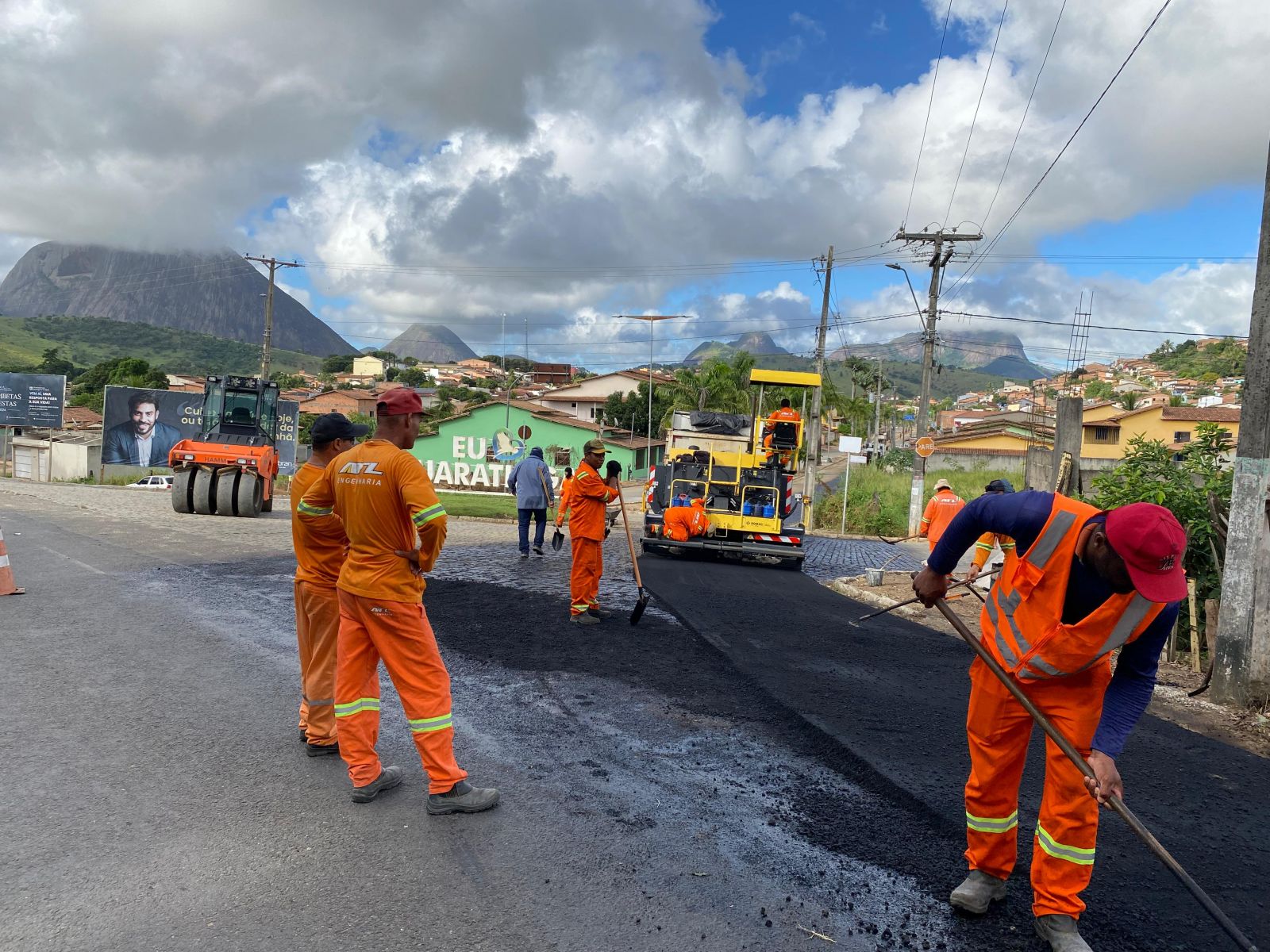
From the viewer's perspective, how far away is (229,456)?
17.4 m

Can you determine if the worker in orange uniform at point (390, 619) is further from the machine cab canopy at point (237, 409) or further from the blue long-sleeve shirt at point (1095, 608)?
the machine cab canopy at point (237, 409)

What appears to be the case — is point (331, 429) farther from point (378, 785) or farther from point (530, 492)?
point (530, 492)

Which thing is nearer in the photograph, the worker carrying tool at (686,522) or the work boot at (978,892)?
the work boot at (978,892)

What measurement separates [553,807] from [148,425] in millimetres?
42001

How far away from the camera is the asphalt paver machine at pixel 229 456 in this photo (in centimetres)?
1703

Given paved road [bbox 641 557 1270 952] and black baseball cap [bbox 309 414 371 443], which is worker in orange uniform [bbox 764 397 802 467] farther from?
black baseball cap [bbox 309 414 371 443]

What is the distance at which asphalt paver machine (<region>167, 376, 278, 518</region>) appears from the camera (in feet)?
55.9

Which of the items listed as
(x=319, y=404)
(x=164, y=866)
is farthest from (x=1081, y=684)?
(x=319, y=404)

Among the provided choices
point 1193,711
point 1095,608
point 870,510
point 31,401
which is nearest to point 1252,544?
point 1193,711

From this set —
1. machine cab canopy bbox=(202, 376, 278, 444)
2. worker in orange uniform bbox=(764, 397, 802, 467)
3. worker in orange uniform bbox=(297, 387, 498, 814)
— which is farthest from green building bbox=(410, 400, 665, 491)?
worker in orange uniform bbox=(297, 387, 498, 814)

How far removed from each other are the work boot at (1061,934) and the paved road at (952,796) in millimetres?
74

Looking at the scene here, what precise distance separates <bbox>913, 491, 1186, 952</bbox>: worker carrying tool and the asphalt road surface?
27cm

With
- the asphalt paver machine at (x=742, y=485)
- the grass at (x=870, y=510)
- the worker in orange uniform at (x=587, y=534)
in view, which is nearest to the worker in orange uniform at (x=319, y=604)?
the worker in orange uniform at (x=587, y=534)

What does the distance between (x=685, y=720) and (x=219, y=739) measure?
264cm
